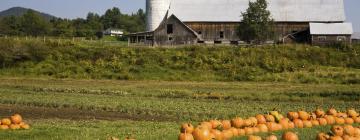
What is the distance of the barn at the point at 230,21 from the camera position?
71.1m

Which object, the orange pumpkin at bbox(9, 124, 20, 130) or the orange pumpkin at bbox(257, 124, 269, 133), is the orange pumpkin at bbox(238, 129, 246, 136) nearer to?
the orange pumpkin at bbox(257, 124, 269, 133)

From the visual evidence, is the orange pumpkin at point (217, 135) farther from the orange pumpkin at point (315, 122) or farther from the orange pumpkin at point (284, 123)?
the orange pumpkin at point (315, 122)

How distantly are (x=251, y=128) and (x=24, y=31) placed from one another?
326ft

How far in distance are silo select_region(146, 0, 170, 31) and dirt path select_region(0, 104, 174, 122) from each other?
58.3 meters

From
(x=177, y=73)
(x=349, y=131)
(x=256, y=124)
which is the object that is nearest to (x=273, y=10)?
(x=177, y=73)

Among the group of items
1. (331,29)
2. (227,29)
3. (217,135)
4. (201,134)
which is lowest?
(217,135)

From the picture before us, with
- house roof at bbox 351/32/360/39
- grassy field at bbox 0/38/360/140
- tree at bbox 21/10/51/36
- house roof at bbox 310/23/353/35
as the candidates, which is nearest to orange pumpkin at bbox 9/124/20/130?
grassy field at bbox 0/38/360/140

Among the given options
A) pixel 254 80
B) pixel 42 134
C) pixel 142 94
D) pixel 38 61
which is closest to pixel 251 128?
pixel 42 134

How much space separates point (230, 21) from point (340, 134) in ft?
206

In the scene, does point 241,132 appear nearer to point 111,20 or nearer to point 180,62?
point 180,62

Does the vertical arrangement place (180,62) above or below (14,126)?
above

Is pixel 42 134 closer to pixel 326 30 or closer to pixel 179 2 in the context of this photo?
pixel 326 30

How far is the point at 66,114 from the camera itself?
19656mm

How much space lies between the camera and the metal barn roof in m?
72.2
